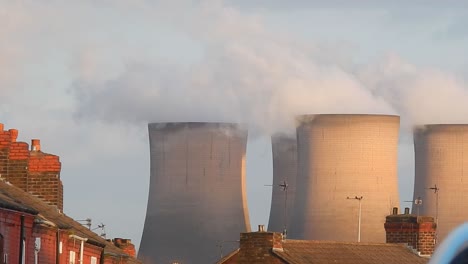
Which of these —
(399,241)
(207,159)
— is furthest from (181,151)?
(399,241)

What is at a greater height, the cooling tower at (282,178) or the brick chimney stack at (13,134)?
the cooling tower at (282,178)

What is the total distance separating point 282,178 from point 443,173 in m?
7.29

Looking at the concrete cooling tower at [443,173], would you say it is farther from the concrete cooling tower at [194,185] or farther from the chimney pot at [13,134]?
the chimney pot at [13,134]

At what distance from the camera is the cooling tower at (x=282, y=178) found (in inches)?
2295

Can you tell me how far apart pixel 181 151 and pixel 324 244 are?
114 feet

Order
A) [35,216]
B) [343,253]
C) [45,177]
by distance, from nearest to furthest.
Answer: [35,216] → [45,177] → [343,253]

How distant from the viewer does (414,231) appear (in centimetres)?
2505

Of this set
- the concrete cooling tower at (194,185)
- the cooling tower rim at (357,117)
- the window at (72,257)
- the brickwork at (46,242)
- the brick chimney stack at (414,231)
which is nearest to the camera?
the brickwork at (46,242)

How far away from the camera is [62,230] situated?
521 inches

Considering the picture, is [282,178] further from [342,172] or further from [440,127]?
[440,127]

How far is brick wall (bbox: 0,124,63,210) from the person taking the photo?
1474 cm

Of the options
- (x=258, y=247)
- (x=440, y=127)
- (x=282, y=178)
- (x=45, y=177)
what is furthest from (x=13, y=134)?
(x=282, y=178)

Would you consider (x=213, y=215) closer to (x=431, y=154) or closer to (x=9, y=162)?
(x=431, y=154)

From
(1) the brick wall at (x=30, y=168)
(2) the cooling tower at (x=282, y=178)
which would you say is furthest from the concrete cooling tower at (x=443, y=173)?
(1) the brick wall at (x=30, y=168)
